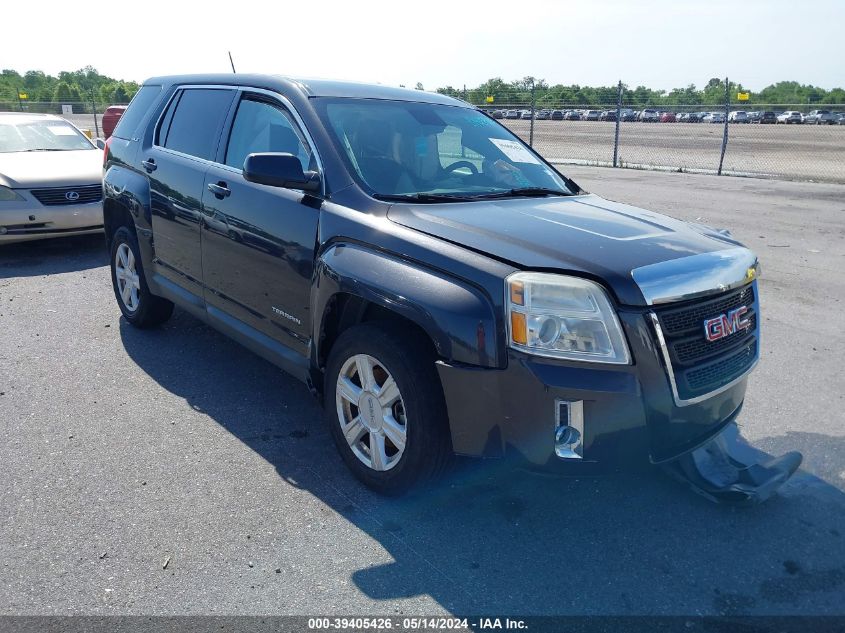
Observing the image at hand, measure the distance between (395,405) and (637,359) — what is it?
108 cm

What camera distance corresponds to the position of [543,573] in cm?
285

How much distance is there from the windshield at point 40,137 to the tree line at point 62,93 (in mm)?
3259

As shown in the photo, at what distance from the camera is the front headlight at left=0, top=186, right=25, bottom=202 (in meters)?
7.82

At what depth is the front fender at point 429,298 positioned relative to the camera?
2756 mm

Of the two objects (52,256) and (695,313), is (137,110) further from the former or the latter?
(695,313)

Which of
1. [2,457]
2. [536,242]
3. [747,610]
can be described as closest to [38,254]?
[2,457]

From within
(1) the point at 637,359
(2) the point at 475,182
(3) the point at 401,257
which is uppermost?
(2) the point at 475,182

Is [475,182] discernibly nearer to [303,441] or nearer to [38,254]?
[303,441]

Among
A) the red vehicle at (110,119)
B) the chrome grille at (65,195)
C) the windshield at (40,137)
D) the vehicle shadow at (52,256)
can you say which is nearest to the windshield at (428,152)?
the chrome grille at (65,195)

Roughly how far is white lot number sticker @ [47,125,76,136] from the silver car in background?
1.69 ft

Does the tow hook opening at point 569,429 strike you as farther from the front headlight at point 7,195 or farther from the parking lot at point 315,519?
the front headlight at point 7,195

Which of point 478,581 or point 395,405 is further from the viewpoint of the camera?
point 395,405

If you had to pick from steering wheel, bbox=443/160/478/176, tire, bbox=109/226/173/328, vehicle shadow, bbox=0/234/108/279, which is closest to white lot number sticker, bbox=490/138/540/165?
steering wheel, bbox=443/160/478/176

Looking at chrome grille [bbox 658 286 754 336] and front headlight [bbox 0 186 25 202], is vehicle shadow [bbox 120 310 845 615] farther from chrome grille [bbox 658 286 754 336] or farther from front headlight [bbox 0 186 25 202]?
front headlight [bbox 0 186 25 202]
